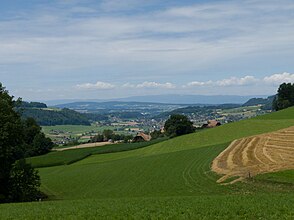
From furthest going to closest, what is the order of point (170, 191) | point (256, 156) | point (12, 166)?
point (256, 156) → point (12, 166) → point (170, 191)

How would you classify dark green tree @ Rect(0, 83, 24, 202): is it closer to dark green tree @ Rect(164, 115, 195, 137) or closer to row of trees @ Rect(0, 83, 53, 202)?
row of trees @ Rect(0, 83, 53, 202)

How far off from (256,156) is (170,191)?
15795mm

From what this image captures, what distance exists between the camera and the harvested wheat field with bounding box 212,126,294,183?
4172cm

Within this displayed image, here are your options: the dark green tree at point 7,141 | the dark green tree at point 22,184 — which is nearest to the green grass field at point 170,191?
the dark green tree at point 22,184

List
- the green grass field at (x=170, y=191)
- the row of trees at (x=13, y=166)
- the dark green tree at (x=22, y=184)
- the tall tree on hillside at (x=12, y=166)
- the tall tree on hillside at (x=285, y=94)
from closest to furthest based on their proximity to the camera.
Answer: the green grass field at (x=170, y=191) → the row of trees at (x=13, y=166) → the tall tree on hillside at (x=12, y=166) → the dark green tree at (x=22, y=184) → the tall tree on hillside at (x=285, y=94)

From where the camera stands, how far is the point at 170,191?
38.2 m

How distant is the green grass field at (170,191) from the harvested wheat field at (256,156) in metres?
1.71

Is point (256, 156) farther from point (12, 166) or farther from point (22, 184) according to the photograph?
point (12, 166)

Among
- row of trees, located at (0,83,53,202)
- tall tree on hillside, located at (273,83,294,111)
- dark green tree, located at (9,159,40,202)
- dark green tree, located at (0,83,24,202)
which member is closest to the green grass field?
dark green tree, located at (9,159,40,202)

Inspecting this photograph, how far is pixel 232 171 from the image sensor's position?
42875mm

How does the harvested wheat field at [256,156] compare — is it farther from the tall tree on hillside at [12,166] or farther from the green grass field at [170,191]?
the tall tree on hillside at [12,166]

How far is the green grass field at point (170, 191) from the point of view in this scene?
21.7m

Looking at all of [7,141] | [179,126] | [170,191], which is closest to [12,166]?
[7,141]

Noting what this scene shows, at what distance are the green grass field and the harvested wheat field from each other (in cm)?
171
